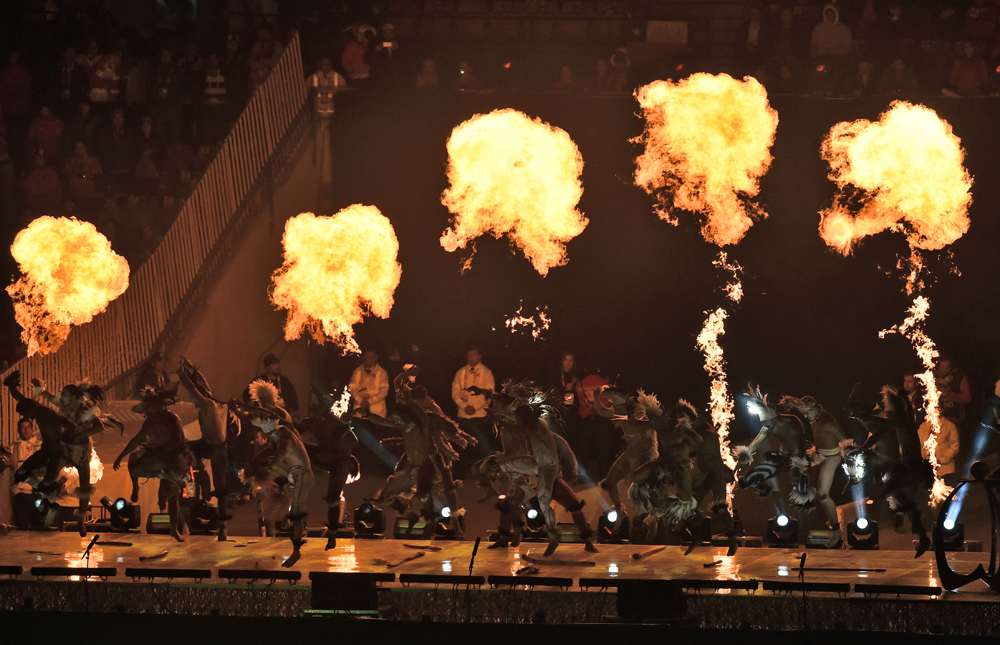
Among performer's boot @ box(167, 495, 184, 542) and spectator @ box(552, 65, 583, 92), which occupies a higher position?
spectator @ box(552, 65, 583, 92)

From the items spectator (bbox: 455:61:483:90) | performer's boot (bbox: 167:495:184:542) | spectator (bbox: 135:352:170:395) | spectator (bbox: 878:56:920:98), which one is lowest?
performer's boot (bbox: 167:495:184:542)

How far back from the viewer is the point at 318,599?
11250mm

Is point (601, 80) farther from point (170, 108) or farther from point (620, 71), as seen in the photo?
point (170, 108)

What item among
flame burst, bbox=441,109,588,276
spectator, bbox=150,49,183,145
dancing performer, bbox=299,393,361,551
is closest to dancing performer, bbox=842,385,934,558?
dancing performer, bbox=299,393,361,551

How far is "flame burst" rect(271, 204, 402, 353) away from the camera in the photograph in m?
17.3

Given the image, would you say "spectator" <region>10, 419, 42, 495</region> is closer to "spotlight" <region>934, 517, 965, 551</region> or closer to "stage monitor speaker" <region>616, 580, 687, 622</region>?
"stage monitor speaker" <region>616, 580, 687, 622</region>

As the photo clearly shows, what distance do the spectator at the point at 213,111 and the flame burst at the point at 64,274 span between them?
2594mm

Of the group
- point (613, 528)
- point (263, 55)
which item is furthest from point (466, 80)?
point (613, 528)

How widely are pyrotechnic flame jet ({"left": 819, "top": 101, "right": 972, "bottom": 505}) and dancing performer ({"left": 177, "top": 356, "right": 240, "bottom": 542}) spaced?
851 centimetres

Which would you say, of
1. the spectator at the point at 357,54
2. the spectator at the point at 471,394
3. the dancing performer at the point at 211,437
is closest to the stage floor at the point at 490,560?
the dancing performer at the point at 211,437

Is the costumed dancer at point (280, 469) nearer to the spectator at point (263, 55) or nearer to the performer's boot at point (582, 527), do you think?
the performer's boot at point (582, 527)

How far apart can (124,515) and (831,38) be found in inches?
464

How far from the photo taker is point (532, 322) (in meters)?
18.5

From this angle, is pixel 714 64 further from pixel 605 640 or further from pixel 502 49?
pixel 605 640
